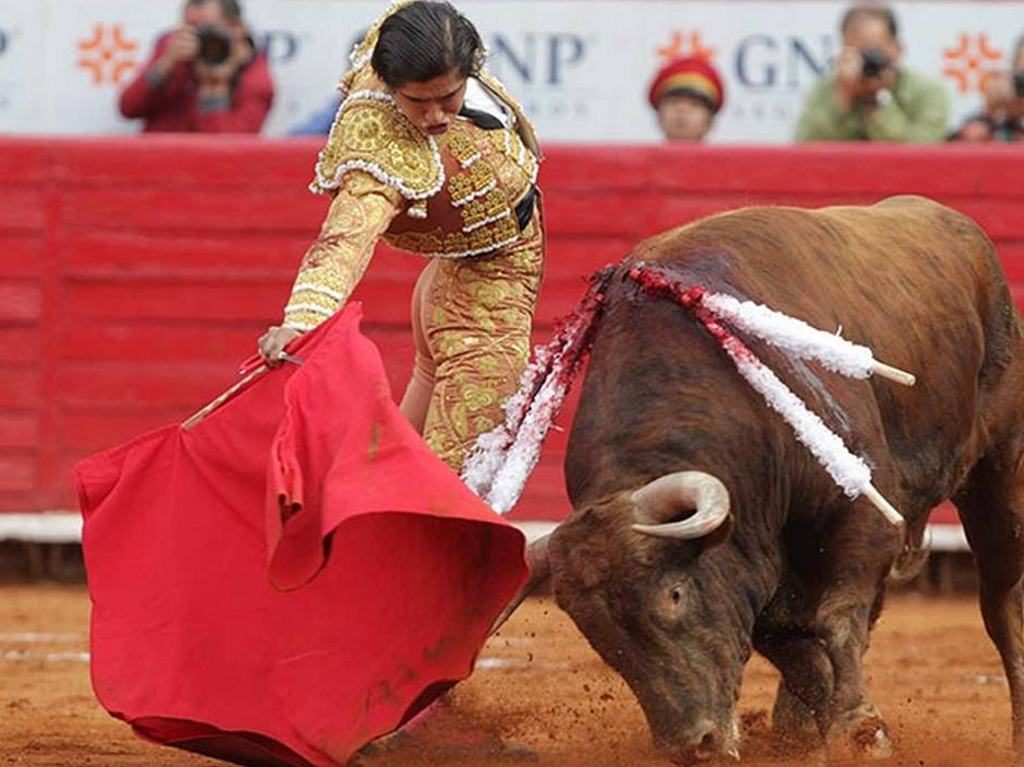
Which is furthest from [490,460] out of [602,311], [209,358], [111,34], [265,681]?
[111,34]

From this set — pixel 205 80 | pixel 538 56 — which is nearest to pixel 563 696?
pixel 538 56

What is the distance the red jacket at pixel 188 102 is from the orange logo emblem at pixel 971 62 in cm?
236

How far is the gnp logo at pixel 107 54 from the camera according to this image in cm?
856

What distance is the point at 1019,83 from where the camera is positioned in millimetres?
8523

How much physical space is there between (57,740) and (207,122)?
3708 millimetres

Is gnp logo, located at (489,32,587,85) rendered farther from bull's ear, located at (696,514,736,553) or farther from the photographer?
bull's ear, located at (696,514,736,553)

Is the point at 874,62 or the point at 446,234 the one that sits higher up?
the point at 446,234

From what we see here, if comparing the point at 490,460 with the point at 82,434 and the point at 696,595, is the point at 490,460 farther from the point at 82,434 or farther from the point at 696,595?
the point at 82,434

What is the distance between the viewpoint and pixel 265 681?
4535 millimetres

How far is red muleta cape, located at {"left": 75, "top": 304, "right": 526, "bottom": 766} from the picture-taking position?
441 cm

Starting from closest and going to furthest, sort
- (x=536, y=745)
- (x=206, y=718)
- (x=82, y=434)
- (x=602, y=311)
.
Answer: (x=206, y=718) < (x=602, y=311) < (x=536, y=745) < (x=82, y=434)

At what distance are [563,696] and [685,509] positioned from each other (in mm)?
1952

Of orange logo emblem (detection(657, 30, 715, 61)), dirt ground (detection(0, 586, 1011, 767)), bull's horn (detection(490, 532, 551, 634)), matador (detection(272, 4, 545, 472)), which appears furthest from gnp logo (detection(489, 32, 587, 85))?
bull's horn (detection(490, 532, 551, 634))

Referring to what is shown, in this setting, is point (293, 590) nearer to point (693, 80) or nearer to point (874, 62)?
point (693, 80)
